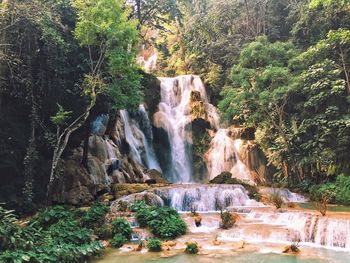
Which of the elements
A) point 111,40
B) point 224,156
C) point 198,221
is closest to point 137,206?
point 198,221

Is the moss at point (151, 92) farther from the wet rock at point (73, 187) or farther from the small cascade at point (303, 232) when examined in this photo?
the small cascade at point (303, 232)

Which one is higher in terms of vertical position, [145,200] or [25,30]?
[25,30]

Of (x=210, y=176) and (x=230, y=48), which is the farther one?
(x=230, y=48)

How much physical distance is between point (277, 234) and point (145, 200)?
5.61 meters

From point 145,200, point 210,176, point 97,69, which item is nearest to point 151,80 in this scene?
point 210,176

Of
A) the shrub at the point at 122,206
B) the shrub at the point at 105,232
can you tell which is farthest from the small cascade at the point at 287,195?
the shrub at the point at 105,232

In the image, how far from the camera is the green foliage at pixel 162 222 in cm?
1125

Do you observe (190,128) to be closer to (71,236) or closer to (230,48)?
(230,48)

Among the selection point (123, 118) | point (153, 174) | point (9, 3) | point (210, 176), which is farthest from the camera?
point (210, 176)

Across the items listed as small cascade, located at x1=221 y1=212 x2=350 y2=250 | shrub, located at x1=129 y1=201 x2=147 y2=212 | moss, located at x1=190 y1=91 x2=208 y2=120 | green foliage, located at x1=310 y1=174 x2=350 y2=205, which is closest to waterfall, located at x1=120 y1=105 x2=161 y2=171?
moss, located at x1=190 y1=91 x2=208 y2=120

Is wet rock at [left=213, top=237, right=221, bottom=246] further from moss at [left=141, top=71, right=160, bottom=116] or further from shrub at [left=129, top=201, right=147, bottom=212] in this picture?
moss at [left=141, top=71, right=160, bottom=116]

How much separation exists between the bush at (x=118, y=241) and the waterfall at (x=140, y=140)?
37.6 ft

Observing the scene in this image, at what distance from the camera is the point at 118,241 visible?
10.6 metres

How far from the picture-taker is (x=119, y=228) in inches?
447
